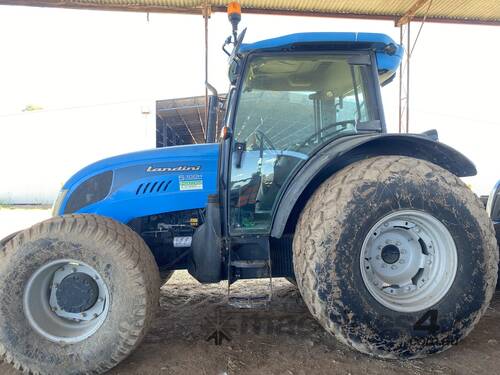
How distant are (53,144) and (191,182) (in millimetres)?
18317

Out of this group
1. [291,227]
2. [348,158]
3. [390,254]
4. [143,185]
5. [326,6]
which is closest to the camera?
[390,254]

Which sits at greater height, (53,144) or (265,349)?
(53,144)

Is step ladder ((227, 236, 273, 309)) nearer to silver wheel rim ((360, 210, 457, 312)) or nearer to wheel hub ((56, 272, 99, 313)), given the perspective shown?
silver wheel rim ((360, 210, 457, 312))

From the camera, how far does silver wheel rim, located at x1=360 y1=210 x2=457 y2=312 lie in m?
2.16

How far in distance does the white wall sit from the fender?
1583cm

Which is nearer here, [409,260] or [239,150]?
[409,260]

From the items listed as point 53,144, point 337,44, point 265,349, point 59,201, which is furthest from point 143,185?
point 53,144

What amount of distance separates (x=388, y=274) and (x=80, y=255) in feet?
6.22

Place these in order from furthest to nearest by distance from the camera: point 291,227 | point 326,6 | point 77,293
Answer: point 326,6 < point 291,227 < point 77,293

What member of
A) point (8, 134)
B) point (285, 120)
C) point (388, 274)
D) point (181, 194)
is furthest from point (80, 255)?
point (8, 134)

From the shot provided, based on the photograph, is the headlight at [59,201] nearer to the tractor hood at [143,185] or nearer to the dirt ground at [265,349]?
the tractor hood at [143,185]

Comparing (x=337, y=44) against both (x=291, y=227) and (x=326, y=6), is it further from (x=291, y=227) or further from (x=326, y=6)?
(x=326, y=6)

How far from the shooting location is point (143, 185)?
276 cm

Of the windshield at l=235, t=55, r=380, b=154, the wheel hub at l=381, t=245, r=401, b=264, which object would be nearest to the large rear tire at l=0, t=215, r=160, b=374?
the windshield at l=235, t=55, r=380, b=154
